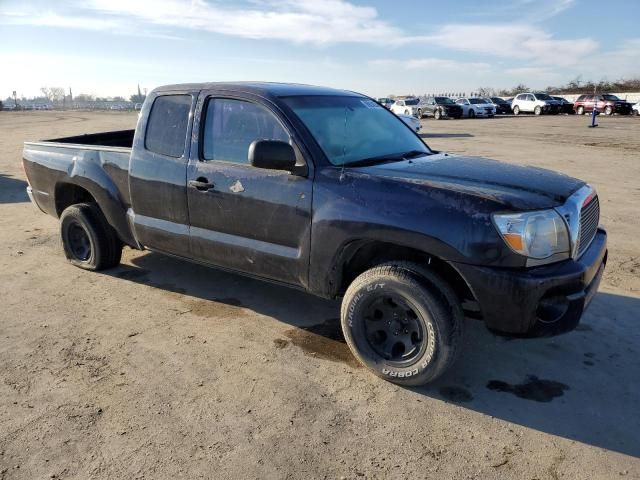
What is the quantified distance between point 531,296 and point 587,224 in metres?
0.92

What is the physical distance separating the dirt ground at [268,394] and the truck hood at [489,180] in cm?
119

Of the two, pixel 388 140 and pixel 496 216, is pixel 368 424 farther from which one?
pixel 388 140

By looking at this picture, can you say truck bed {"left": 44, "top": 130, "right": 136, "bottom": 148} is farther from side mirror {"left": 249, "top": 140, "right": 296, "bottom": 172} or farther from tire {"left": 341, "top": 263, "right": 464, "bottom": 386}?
tire {"left": 341, "top": 263, "right": 464, "bottom": 386}

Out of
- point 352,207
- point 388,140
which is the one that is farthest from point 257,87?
point 352,207

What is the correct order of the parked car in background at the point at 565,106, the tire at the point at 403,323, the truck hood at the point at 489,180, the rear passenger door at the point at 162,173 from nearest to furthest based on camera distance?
the truck hood at the point at 489,180 < the tire at the point at 403,323 < the rear passenger door at the point at 162,173 < the parked car in background at the point at 565,106

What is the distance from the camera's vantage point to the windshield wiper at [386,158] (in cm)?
359

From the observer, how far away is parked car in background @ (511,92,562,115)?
133 feet

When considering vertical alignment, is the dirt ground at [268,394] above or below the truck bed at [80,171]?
below

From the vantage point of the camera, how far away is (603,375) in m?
3.40

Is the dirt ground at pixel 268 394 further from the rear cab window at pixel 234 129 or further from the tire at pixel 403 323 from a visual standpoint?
the rear cab window at pixel 234 129

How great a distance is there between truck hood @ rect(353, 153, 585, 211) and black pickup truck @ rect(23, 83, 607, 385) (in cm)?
1

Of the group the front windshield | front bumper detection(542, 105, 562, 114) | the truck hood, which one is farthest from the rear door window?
front bumper detection(542, 105, 562, 114)

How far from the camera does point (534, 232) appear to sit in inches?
113

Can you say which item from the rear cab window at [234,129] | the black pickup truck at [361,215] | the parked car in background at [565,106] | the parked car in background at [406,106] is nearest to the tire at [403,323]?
the black pickup truck at [361,215]
